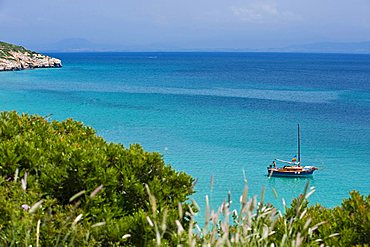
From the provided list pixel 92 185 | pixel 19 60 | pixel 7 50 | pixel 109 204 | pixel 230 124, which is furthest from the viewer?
pixel 7 50

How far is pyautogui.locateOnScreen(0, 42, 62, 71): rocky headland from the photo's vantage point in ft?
299

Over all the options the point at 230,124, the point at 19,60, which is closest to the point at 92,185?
the point at 230,124

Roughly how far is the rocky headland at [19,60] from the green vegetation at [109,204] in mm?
89796

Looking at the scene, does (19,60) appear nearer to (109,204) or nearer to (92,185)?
(92,185)

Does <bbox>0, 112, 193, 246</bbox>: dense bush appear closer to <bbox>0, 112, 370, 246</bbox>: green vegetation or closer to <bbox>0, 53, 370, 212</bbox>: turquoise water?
<bbox>0, 112, 370, 246</bbox>: green vegetation

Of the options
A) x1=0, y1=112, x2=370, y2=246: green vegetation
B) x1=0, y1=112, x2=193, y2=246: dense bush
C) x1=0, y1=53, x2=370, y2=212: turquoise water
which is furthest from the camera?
x1=0, y1=53, x2=370, y2=212: turquoise water

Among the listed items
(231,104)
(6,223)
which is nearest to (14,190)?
(6,223)

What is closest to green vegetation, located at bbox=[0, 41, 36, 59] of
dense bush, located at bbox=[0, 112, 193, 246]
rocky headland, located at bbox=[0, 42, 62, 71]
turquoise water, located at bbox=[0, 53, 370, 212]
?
rocky headland, located at bbox=[0, 42, 62, 71]

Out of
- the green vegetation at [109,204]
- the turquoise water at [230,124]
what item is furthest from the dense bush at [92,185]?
the turquoise water at [230,124]

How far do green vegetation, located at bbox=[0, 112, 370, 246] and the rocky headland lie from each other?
89796mm

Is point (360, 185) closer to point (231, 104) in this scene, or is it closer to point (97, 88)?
point (231, 104)

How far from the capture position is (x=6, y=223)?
13.4 ft

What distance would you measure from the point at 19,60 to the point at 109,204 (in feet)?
322

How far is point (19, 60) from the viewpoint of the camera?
315ft
